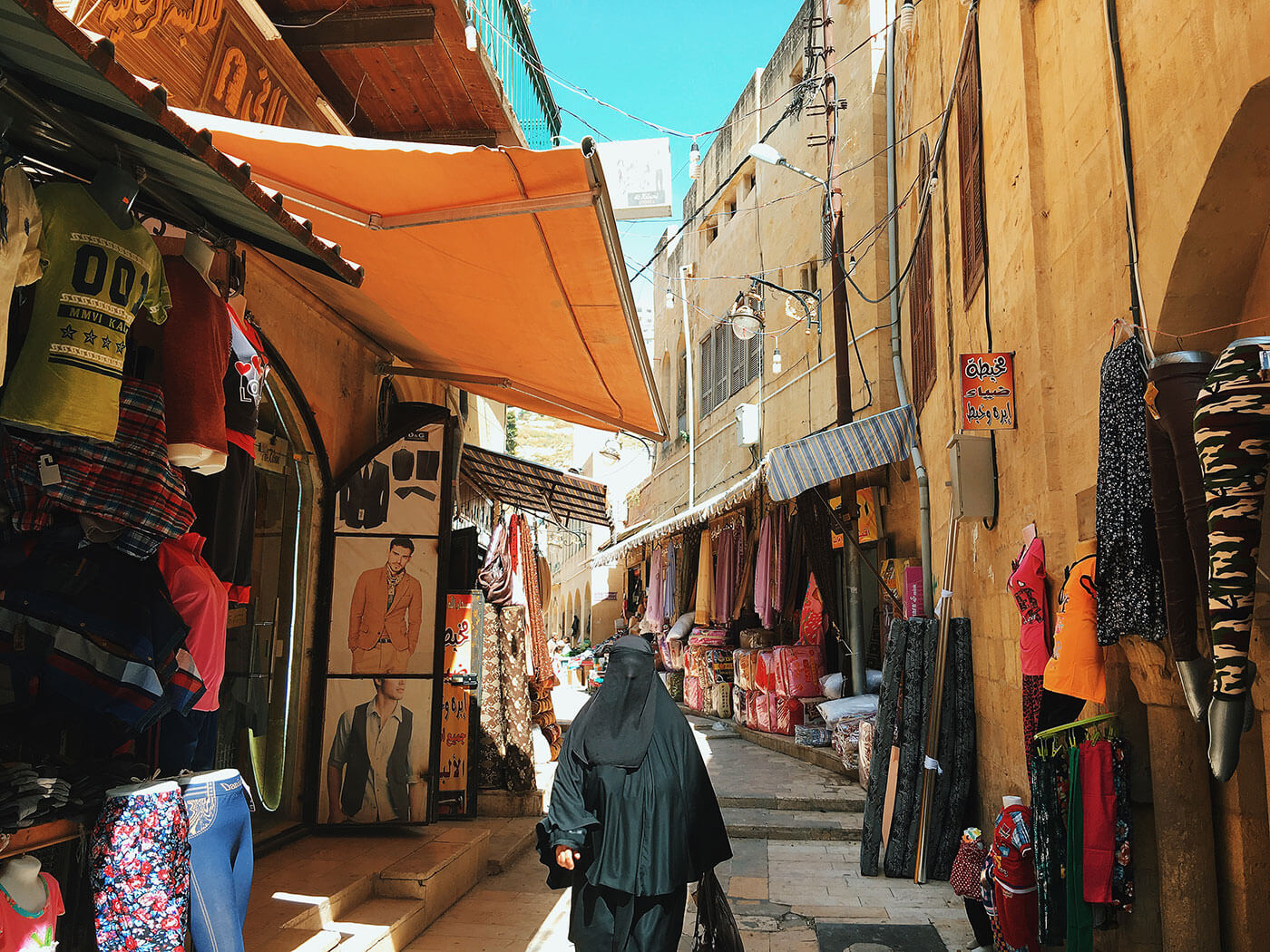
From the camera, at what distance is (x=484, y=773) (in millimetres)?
7199

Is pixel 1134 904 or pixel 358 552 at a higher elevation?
pixel 358 552

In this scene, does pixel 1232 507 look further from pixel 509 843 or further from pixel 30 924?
pixel 509 843

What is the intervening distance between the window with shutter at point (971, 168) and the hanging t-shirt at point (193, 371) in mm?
4811

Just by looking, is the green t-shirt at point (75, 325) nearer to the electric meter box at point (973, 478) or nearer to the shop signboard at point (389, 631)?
the shop signboard at point (389, 631)

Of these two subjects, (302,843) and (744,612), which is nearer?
(302,843)

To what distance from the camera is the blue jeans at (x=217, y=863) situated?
8.99ft

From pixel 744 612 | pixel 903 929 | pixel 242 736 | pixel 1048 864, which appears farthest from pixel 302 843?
pixel 744 612

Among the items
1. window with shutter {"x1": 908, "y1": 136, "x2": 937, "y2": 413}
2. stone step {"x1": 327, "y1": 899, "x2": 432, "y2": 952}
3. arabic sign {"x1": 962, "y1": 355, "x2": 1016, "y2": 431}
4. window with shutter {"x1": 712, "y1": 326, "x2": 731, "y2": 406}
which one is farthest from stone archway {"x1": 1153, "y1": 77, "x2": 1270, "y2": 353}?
window with shutter {"x1": 712, "y1": 326, "x2": 731, "y2": 406}

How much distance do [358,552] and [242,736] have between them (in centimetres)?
136

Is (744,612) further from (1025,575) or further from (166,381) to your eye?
(166,381)

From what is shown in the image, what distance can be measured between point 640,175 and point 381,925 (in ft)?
42.5

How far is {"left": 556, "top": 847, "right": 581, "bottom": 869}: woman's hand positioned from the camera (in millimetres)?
3801

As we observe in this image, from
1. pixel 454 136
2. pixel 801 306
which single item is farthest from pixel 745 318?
pixel 454 136

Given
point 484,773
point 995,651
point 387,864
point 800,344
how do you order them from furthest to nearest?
point 800,344
point 484,773
point 995,651
point 387,864
